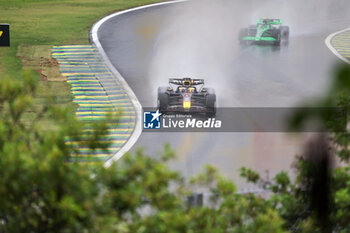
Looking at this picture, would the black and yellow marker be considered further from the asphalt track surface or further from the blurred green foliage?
the blurred green foliage

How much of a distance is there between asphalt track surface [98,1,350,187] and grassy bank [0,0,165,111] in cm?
256

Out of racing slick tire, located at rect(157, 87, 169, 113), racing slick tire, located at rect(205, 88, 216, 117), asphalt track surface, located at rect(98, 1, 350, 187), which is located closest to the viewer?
asphalt track surface, located at rect(98, 1, 350, 187)

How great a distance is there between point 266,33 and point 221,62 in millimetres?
5305

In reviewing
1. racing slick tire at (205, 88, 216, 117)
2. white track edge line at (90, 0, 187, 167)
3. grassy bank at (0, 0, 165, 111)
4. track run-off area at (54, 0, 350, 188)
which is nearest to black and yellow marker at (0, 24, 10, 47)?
grassy bank at (0, 0, 165, 111)

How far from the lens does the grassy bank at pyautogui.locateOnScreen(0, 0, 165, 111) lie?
39.6 m

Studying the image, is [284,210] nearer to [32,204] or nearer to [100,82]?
[32,204]

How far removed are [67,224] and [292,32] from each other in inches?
1833

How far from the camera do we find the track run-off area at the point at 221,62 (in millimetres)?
27594

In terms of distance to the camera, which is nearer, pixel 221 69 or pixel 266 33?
pixel 221 69

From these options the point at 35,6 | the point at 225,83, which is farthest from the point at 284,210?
the point at 35,6

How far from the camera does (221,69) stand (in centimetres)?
4088

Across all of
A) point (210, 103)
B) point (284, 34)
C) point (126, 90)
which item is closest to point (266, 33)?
point (284, 34)

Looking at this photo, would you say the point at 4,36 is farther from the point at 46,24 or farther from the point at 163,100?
the point at 163,100

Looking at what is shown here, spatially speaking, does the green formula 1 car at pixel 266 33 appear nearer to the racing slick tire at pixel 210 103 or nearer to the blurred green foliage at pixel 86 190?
the racing slick tire at pixel 210 103
